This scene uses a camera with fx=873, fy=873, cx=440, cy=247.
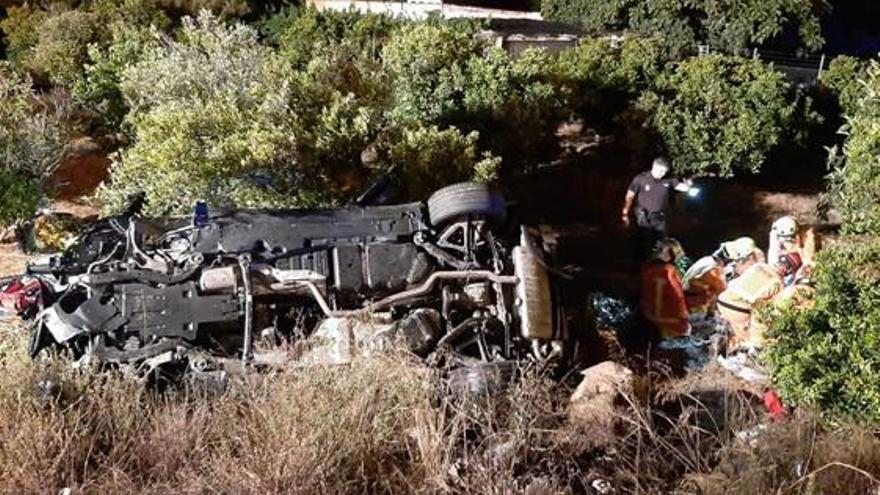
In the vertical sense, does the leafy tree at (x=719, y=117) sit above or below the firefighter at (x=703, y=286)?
above

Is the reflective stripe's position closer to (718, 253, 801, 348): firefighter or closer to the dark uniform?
(718, 253, 801, 348): firefighter

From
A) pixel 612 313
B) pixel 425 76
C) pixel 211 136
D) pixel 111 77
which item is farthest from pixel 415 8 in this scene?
pixel 612 313

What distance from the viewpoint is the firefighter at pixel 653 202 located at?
9406 millimetres

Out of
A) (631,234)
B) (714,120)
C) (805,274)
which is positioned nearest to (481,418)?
(805,274)

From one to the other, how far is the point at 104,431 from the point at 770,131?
9.43m

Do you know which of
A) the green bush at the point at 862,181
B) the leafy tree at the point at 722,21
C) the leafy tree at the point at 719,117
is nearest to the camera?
the green bush at the point at 862,181

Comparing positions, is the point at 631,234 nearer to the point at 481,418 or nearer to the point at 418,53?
the point at 418,53

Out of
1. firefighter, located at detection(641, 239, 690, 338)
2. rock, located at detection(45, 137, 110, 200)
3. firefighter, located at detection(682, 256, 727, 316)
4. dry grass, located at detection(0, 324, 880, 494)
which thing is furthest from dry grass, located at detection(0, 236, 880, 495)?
rock, located at detection(45, 137, 110, 200)

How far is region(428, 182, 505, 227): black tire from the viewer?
6934 mm

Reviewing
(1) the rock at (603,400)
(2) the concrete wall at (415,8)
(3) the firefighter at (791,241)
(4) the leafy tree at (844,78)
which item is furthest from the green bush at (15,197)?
(4) the leafy tree at (844,78)

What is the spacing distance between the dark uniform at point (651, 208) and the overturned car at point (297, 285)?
2.54 meters

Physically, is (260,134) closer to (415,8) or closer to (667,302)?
(667,302)

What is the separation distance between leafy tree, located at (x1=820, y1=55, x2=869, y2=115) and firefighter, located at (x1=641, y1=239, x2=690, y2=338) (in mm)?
6250

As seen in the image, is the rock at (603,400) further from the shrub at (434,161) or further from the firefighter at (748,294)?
the shrub at (434,161)
